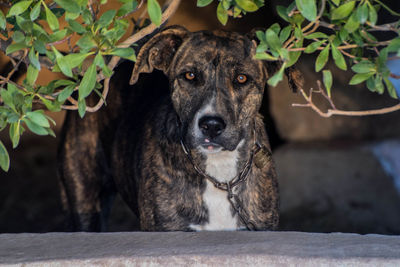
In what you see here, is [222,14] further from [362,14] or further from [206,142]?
[362,14]

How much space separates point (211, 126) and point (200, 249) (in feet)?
2.33

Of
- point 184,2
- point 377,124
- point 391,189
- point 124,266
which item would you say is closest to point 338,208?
point 391,189

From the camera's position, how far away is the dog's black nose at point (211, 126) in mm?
3420

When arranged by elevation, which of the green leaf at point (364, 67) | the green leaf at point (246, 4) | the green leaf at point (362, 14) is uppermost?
the green leaf at point (246, 4)

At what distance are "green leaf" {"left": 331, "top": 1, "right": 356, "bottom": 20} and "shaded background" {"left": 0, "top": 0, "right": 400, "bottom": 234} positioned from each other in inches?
135

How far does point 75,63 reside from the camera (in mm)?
2900

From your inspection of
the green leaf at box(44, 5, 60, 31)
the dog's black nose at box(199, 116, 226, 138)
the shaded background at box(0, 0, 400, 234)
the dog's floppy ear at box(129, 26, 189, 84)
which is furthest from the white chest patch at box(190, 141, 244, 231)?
the shaded background at box(0, 0, 400, 234)

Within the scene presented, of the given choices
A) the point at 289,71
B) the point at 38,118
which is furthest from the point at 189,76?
the point at 38,118

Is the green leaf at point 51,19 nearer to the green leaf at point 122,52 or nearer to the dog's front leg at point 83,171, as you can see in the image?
the green leaf at point 122,52

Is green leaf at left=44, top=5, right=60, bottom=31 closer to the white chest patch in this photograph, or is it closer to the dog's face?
the dog's face

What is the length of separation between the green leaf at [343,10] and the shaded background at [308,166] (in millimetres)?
3437

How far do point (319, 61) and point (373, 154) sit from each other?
407cm

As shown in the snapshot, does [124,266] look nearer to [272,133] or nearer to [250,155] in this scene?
[250,155]

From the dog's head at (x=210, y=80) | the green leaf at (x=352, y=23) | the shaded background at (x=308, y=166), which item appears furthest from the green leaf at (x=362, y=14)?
the shaded background at (x=308, y=166)
